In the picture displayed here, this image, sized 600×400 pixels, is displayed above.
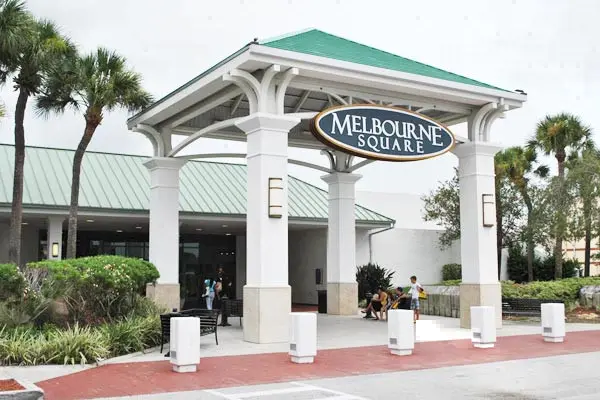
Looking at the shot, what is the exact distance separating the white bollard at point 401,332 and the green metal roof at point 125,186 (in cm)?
1520

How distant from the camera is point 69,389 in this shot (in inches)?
406

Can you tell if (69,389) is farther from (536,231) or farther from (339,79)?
(536,231)

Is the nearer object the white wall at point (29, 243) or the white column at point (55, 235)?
the white column at point (55, 235)

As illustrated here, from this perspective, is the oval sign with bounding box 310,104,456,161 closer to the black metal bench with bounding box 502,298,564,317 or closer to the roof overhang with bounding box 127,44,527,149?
the roof overhang with bounding box 127,44,527,149

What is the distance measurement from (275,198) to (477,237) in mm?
6364

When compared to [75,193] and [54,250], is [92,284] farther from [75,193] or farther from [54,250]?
[54,250]

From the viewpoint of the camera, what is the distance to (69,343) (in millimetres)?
12906

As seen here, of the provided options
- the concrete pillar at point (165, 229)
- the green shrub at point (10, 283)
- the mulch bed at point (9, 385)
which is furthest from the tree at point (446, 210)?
the mulch bed at point (9, 385)

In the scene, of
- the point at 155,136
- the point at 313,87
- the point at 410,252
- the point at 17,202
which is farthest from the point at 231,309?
the point at 410,252

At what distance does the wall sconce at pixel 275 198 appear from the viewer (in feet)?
52.8

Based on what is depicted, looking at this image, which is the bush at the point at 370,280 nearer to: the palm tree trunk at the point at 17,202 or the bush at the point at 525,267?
the palm tree trunk at the point at 17,202

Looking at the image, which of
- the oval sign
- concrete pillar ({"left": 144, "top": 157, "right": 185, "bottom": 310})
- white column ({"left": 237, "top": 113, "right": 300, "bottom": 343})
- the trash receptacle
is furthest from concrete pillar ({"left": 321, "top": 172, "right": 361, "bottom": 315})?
white column ({"left": 237, "top": 113, "right": 300, "bottom": 343})

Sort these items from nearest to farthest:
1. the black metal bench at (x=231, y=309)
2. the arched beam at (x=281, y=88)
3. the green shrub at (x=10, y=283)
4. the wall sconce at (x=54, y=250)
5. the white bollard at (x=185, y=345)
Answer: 1. the white bollard at (x=185, y=345)
2. the green shrub at (x=10, y=283)
3. the arched beam at (x=281, y=88)
4. the black metal bench at (x=231, y=309)
5. the wall sconce at (x=54, y=250)

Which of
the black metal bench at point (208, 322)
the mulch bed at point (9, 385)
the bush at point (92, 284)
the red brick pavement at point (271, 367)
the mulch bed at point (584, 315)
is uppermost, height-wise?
the bush at point (92, 284)
